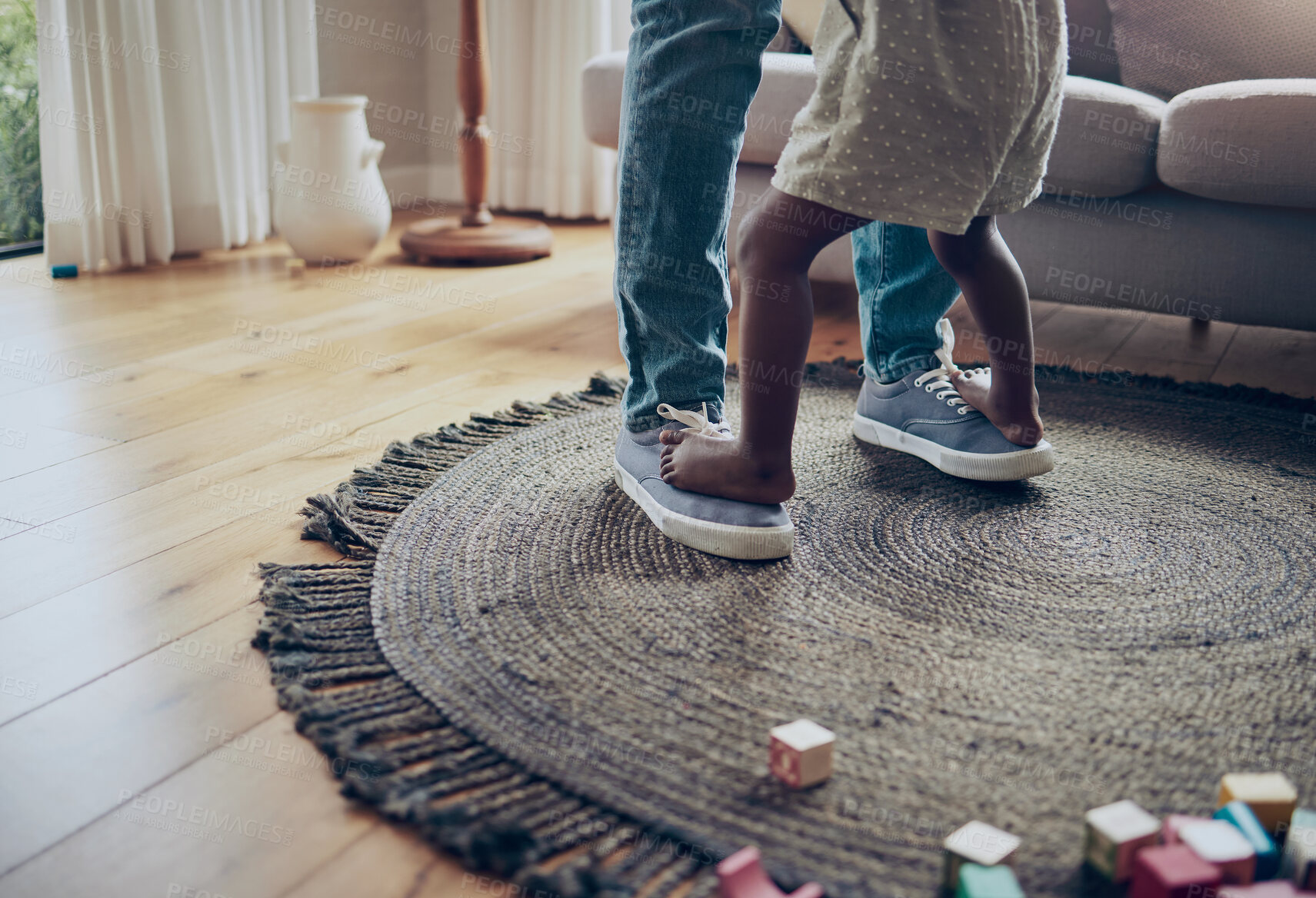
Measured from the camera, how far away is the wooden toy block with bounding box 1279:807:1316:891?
0.56 metres

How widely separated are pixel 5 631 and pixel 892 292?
919mm

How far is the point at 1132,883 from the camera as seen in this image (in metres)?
0.56

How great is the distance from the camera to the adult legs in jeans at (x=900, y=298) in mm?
1229

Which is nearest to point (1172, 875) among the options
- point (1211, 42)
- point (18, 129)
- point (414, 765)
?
point (414, 765)

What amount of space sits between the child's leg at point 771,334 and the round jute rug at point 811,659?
8 cm

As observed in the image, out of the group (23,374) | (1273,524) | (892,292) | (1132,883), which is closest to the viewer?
(1132,883)

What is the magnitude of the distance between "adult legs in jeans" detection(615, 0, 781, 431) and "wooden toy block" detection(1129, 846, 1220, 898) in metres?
0.62

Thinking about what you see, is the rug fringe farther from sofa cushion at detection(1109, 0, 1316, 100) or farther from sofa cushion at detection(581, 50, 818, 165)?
sofa cushion at detection(1109, 0, 1316, 100)

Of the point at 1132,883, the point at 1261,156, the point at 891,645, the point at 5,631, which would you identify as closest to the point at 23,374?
the point at 5,631

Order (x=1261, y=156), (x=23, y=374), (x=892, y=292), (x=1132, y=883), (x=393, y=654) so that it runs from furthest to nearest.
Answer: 1. (x=23, y=374)
2. (x=1261, y=156)
3. (x=892, y=292)
4. (x=393, y=654)
5. (x=1132, y=883)

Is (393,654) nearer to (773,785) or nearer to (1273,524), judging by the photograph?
(773,785)

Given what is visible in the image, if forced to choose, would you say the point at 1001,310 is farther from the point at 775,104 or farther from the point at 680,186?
the point at 775,104

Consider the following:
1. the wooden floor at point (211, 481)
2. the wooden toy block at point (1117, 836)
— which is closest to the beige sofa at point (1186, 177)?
the wooden floor at point (211, 481)

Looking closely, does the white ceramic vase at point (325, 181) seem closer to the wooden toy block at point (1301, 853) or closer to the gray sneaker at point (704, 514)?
the gray sneaker at point (704, 514)
